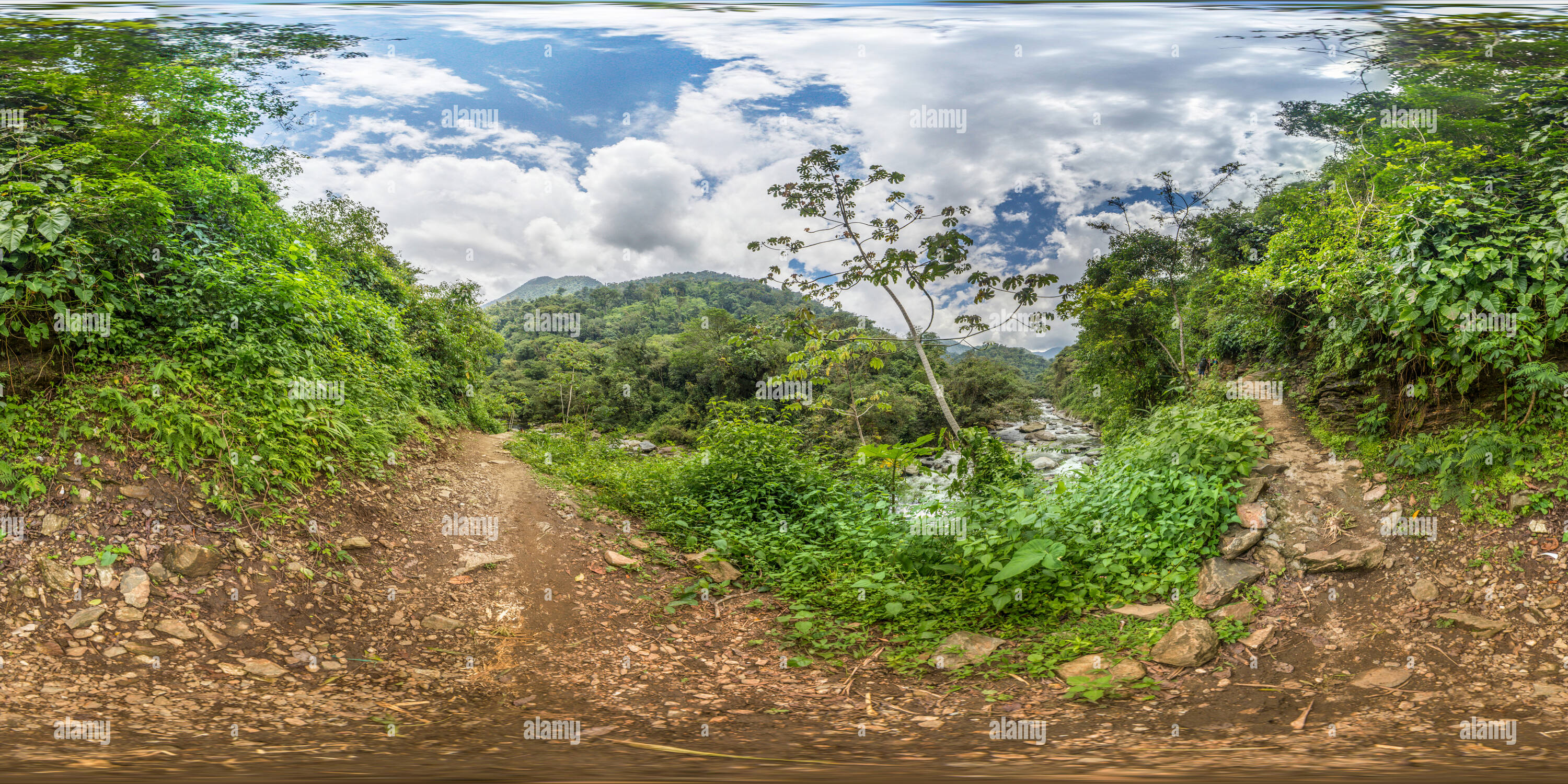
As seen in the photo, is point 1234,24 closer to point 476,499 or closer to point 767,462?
point 767,462

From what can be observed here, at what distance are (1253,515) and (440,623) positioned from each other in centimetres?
538

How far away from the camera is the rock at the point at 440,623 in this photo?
143 inches

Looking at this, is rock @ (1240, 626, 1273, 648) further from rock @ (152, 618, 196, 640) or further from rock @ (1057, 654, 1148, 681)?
rock @ (152, 618, 196, 640)

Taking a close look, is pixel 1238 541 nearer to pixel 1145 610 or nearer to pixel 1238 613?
pixel 1238 613

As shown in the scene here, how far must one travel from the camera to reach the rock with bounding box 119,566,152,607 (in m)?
3.06

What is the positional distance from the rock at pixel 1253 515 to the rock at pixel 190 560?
20.8ft

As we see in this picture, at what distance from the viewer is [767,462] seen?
620cm

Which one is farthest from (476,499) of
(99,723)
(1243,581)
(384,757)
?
(1243,581)

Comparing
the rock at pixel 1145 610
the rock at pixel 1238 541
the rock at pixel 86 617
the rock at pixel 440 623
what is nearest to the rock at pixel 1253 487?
the rock at pixel 1238 541

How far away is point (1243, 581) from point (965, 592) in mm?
1666

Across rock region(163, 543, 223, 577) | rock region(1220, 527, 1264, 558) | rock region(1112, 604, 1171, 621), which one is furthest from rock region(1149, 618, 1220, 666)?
rock region(163, 543, 223, 577)

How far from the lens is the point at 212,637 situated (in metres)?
3.02

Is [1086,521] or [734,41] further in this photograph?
[734,41]

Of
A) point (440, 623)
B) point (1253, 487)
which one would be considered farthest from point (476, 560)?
point (1253, 487)
